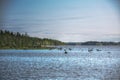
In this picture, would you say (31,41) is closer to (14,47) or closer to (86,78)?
(14,47)

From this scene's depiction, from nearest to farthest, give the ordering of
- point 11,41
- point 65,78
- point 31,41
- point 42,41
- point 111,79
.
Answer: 1. point 111,79
2. point 65,78
3. point 11,41
4. point 31,41
5. point 42,41

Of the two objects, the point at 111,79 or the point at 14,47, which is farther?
the point at 14,47

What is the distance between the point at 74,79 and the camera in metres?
13.6

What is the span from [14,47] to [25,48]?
3069 millimetres

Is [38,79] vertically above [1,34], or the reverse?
[1,34]

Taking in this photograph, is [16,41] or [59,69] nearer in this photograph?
[59,69]

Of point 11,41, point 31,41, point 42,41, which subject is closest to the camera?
point 11,41

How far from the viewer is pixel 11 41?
188ft

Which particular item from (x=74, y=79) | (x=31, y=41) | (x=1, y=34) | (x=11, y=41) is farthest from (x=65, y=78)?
(x=31, y=41)

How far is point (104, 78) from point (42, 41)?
54547 millimetres

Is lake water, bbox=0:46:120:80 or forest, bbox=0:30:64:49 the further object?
forest, bbox=0:30:64:49

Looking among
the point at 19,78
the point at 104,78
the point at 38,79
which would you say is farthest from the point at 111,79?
the point at 19,78

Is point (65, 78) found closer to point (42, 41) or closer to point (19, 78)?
point (19, 78)

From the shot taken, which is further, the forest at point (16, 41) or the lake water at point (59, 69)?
the forest at point (16, 41)
